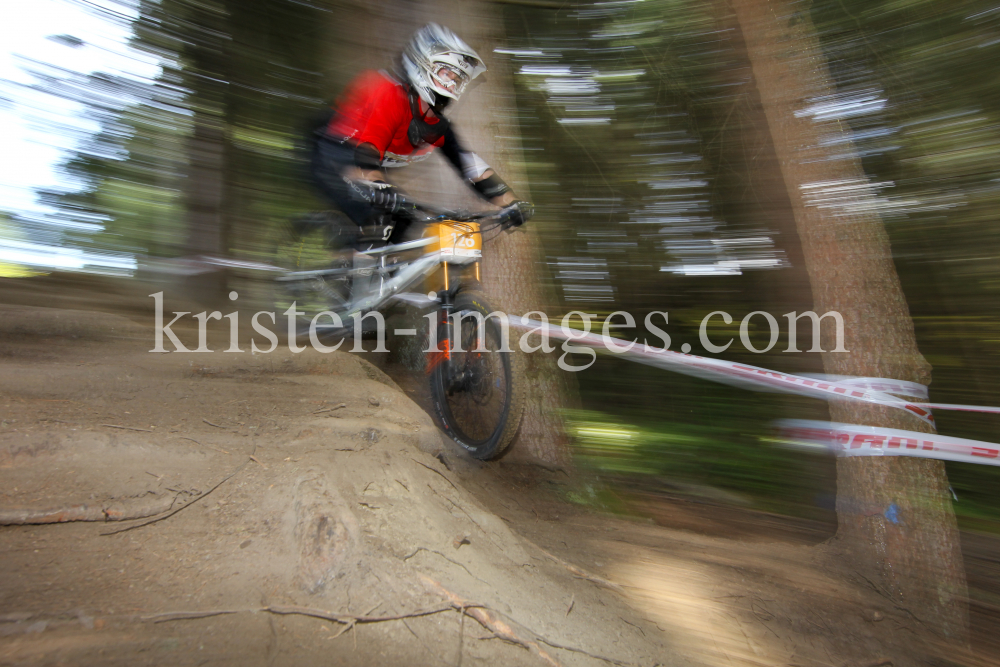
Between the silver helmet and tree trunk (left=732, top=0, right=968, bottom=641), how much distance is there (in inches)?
79.0

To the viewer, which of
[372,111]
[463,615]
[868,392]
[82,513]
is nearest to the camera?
[82,513]

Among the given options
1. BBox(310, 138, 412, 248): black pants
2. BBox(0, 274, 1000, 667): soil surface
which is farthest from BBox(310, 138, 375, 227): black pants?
BBox(0, 274, 1000, 667): soil surface

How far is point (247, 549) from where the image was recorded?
1673 millimetres

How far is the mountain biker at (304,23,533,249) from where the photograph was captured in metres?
3.10

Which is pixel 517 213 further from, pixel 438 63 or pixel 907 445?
pixel 907 445

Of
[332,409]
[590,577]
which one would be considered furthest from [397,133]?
[590,577]

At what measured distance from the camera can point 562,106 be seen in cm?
603

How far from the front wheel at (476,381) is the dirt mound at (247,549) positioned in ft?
1.69

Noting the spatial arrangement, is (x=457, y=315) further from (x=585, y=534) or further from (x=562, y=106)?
(x=562, y=106)

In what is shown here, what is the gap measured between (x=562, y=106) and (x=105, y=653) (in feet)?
20.0

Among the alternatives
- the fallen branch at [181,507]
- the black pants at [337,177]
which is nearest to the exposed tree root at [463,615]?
the fallen branch at [181,507]

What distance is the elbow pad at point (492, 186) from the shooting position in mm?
3516

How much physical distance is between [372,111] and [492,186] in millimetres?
877

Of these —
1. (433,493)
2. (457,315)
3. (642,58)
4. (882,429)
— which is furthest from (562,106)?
(433,493)
